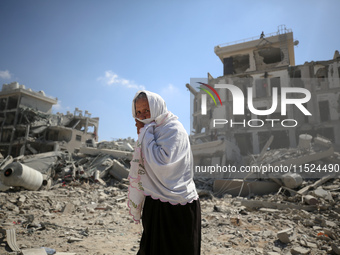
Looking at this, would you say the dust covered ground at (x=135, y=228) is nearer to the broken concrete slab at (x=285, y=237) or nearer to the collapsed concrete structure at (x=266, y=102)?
the broken concrete slab at (x=285, y=237)

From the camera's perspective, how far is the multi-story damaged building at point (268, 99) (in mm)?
20516

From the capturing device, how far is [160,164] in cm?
158

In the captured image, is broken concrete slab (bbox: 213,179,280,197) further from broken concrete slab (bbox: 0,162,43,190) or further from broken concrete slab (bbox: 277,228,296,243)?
broken concrete slab (bbox: 0,162,43,190)

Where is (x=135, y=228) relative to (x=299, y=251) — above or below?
below

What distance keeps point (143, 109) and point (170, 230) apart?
3.15 ft

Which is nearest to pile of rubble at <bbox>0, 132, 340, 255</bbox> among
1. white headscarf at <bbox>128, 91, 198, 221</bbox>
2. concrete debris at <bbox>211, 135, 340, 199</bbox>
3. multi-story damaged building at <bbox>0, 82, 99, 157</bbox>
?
concrete debris at <bbox>211, 135, 340, 199</bbox>

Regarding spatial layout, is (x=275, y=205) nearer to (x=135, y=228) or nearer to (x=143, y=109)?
(x=135, y=228)

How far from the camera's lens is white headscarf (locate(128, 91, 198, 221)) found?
1.60m

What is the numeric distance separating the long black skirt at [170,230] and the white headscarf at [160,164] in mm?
79

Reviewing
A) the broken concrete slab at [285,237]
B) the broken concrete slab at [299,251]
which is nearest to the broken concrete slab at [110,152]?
the broken concrete slab at [285,237]

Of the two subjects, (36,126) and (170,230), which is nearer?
(170,230)

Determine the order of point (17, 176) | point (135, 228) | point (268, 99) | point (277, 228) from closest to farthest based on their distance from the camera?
point (277, 228), point (135, 228), point (17, 176), point (268, 99)

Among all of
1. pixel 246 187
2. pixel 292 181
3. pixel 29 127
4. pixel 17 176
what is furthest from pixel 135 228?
pixel 29 127

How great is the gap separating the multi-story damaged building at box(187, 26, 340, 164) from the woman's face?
47.3ft
